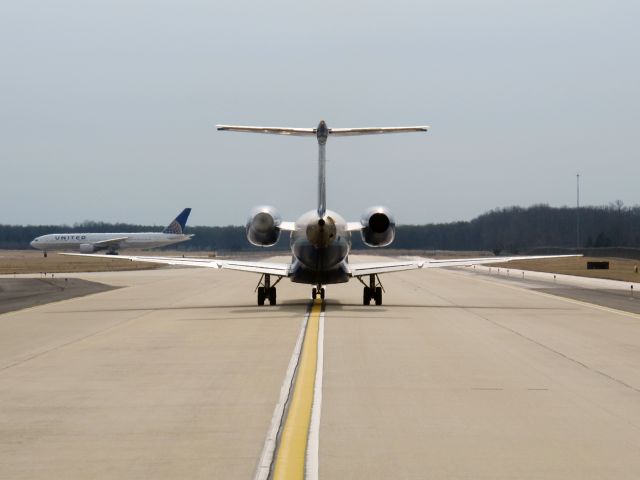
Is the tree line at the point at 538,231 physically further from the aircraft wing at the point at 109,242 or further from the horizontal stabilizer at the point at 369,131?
the horizontal stabilizer at the point at 369,131

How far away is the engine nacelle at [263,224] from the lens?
96.9 ft

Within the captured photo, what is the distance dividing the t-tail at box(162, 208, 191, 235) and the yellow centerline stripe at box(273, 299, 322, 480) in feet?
342

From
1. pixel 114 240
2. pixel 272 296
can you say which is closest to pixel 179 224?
pixel 114 240

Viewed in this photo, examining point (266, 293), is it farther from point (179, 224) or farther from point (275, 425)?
point (179, 224)

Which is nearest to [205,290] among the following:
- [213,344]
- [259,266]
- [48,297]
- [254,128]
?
[48,297]

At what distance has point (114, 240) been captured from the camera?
11406cm

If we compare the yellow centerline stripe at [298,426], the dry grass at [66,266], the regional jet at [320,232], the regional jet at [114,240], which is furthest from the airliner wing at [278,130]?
the regional jet at [114,240]

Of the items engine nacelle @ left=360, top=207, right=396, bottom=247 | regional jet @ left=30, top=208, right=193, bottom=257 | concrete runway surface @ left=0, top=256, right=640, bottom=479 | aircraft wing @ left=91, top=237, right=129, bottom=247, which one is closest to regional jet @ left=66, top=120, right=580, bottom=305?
engine nacelle @ left=360, top=207, right=396, bottom=247

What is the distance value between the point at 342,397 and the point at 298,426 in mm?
2141

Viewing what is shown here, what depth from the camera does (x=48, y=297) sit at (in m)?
37.8

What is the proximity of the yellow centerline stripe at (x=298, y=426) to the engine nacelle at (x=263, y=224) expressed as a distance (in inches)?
485

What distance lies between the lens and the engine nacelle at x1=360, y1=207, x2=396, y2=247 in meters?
29.3

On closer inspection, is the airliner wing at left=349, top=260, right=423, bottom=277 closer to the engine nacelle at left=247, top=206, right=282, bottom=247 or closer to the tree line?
the engine nacelle at left=247, top=206, right=282, bottom=247

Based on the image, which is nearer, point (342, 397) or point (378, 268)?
point (342, 397)
